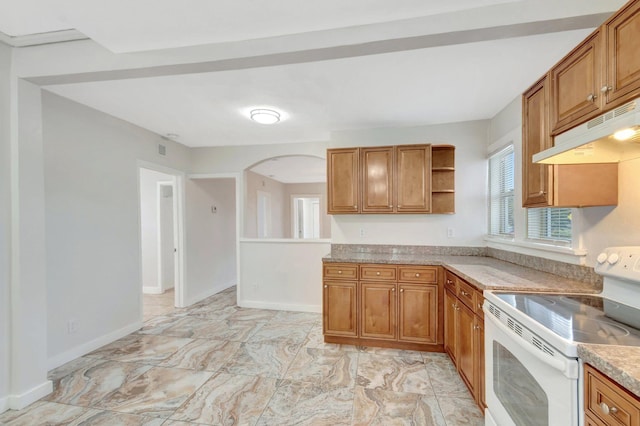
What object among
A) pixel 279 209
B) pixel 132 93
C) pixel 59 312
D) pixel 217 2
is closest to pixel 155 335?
pixel 59 312

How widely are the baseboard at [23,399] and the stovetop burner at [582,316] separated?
331 centimetres

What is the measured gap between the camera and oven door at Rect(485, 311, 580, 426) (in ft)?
3.45

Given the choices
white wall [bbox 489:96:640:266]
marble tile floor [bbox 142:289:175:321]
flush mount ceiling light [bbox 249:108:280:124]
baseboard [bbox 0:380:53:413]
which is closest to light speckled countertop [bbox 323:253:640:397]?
white wall [bbox 489:96:640:266]

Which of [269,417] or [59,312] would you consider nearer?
[269,417]

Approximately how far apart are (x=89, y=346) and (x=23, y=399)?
0.92 meters

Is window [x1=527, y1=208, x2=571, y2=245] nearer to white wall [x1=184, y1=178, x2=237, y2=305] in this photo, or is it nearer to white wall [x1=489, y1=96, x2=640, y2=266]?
white wall [x1=489, y1=96, x2=640, y2=266]

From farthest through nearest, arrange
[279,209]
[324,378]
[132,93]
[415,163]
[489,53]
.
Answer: [279,209]
[415,163]
[132,93]
[324,378]
[489,53]

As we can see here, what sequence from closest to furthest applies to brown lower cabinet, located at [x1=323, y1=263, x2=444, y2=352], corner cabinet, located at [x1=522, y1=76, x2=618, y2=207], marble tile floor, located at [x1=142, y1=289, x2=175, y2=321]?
corner cabinet, located at [x1=522, y1=76, x2=618, y2=207] → brown lower cabinet, located at [x1=323, y1=263, x2=444, y2=352] → marble tile floor, located at [x1=142, y1=289, x2=175, y2=321]

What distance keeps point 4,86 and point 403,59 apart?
9.38 feet

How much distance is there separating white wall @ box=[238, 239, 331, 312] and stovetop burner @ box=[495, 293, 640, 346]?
2821mm

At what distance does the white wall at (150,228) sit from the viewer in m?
5.33

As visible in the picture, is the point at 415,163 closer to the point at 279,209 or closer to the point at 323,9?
the point at 323,9

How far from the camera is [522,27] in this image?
1.50m

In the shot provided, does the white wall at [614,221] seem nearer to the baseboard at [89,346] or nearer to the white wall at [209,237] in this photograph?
the baseboard at [89,346]
